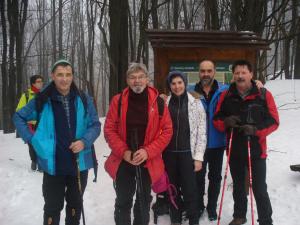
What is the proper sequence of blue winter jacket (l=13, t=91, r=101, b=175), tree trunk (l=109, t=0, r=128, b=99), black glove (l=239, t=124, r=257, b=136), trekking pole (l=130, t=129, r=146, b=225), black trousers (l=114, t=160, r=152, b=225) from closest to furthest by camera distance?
blue winter jacket (l=13, t=91, r=101, b=175) < trekking pole (l=130, t=129, r=146, b=225) < black trousers (l=114, t=160, r=152, b=225) < black glove (l=239, t=124, r=257, b=136) < tree trunk (l=109, t=0, r=128, b=99)

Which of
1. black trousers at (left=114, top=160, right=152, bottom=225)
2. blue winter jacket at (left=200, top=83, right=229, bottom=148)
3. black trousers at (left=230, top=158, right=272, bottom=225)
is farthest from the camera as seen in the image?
blue winter jacket at (left=200, top=83, right=229, bottom=148)

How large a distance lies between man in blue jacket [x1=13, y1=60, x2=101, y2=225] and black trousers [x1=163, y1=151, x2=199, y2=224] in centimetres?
99

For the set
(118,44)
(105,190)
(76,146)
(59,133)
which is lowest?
(105,190)

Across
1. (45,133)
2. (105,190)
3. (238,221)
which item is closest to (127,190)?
(45,133)

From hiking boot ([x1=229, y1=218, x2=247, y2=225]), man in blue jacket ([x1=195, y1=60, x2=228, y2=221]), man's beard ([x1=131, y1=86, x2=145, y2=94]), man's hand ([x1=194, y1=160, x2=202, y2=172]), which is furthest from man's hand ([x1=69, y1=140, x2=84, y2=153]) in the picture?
hiking boot ([x1=229, y1=218, x2=247, y2=225])

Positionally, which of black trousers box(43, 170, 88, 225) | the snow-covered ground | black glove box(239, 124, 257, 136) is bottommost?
the snow-covered ground

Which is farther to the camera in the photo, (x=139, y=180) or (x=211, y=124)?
(x=211, y=124)

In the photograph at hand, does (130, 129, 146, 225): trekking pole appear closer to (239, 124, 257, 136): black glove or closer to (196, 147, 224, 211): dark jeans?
(196, 147, 224, 211): dark jeans

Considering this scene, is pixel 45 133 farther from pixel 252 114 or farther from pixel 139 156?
pixel 252 114

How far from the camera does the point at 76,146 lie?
11.6 ft

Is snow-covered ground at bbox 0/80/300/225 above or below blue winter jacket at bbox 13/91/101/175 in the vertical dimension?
below

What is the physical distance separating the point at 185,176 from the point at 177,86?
105 centimetres

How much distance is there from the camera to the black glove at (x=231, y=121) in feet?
13.1

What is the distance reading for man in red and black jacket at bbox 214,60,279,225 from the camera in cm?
399
